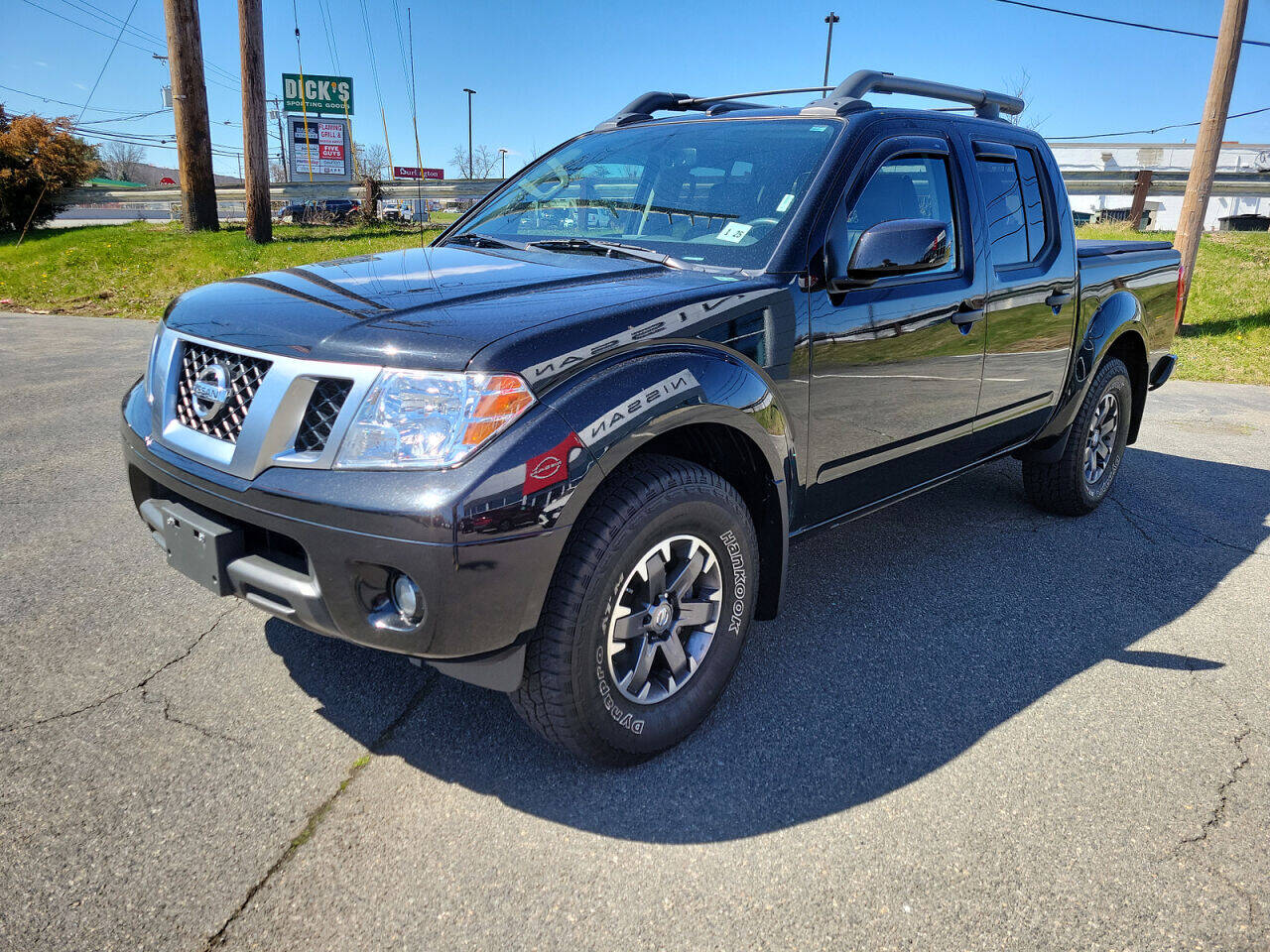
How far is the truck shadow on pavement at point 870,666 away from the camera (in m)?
2.49

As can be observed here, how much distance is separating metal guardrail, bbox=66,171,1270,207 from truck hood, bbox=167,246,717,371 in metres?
21.4

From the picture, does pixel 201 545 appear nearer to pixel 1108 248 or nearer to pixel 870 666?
pixel 870 666

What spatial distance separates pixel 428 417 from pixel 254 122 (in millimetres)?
14658

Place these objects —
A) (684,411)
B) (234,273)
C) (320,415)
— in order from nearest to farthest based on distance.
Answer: (320,415)
(684,411)
(234,273)

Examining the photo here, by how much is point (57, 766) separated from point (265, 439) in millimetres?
1150

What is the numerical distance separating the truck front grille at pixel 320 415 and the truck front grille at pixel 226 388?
175mm

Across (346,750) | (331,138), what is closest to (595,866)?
(346,750)

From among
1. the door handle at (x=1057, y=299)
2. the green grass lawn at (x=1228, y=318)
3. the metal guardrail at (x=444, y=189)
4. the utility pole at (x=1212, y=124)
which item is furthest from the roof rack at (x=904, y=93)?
the metal guardrail at (x=444, y=189)

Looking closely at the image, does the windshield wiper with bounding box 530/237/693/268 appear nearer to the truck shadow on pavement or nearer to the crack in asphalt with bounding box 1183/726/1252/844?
the truck shadow on pavement

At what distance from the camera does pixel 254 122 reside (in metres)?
14.4

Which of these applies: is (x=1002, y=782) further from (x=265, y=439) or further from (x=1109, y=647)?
(x=265, y=439)

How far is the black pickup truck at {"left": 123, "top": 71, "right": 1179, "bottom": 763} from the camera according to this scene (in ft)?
6.78

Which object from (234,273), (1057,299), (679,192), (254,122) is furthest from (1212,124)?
(254,122)

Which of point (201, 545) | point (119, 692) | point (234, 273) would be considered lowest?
point (119, 692)
